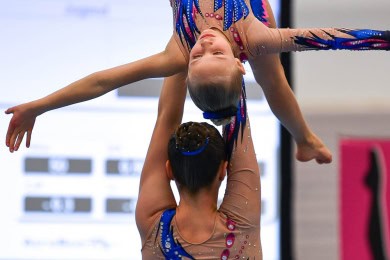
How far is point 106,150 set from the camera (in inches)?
83.8

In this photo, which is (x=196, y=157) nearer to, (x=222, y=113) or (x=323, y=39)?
(x=222, y=113)

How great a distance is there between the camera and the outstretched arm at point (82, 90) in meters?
1.34

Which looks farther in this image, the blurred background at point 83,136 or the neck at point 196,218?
the blurred background at point 83,136

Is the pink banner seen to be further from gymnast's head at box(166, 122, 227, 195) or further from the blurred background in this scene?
gymnast's head at box(166, 122, 227, 195)

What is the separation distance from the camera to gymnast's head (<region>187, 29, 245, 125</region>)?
49.9 inches

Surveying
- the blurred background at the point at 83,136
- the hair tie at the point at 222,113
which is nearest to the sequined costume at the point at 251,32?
the hair tie at the point at 222,113

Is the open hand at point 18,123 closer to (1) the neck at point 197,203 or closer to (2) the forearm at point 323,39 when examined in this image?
(1) the neck at point 197,203

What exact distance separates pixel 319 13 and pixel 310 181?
0.52m

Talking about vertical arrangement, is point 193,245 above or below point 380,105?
below

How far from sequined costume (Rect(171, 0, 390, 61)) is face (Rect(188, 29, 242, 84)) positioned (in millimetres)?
46

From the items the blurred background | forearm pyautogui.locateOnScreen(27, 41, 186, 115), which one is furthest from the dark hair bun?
the blurred background

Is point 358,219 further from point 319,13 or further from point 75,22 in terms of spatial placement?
point 75,22

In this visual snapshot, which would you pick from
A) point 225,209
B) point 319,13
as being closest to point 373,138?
point 319,13

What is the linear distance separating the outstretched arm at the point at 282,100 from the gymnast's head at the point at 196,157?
0.66ft
